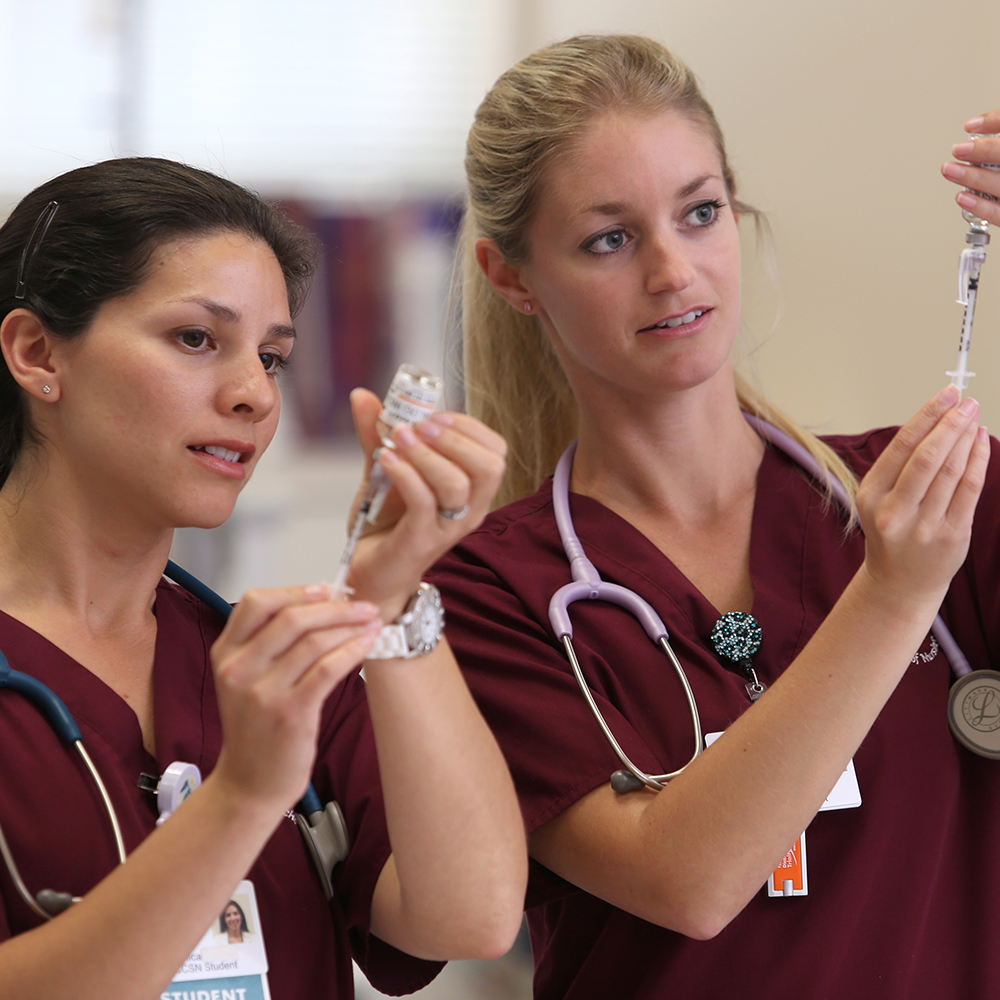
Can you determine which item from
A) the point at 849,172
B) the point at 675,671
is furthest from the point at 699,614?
the point at 849,172

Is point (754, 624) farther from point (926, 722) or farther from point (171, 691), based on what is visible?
point (171, 691)

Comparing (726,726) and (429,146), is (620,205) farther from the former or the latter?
(429,146)

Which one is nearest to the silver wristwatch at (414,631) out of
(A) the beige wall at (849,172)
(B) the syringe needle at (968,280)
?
(B) the syringe needle at (968,280)

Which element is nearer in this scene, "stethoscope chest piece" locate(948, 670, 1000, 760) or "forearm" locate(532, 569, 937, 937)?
"forearm" locate(532, 569, 937, 937)

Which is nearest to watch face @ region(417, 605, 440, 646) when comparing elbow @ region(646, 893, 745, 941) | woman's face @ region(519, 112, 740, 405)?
elbow @ region(646, 893, 745, 941)

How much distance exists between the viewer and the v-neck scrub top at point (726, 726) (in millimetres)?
1230

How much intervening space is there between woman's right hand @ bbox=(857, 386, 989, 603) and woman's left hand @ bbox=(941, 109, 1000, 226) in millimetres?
252

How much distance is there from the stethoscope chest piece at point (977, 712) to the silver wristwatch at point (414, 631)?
625 mm

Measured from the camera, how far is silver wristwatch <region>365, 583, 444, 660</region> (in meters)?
0.98

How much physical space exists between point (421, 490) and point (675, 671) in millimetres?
538

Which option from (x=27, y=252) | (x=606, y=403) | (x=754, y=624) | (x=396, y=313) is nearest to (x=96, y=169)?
(x=27, y=252)

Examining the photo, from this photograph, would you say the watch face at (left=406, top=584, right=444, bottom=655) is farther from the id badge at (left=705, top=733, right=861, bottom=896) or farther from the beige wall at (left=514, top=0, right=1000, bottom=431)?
the beige wall at (left=514, top=0, right=1000, bottom=431)

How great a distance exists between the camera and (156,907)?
2.82 ft

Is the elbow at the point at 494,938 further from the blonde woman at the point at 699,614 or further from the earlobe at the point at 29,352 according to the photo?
the earlobe at the point at 29,352
